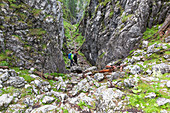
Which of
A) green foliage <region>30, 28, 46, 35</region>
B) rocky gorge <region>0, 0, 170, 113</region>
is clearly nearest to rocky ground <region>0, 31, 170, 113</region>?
rocky gorge <region>0, 0, 170, 113</region>

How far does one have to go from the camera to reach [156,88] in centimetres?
394

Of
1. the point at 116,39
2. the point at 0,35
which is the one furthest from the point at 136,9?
the point at 0,35

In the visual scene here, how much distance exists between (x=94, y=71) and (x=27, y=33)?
928 cm

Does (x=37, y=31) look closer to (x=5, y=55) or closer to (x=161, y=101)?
(x=5, y=55)

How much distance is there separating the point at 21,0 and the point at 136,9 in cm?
1664

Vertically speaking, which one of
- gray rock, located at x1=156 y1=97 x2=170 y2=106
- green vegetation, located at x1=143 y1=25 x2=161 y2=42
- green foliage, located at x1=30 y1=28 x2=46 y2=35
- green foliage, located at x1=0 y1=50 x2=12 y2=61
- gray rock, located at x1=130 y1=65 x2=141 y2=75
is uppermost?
green foliage, located at x1=30 y1=28 x2=46 y2=35

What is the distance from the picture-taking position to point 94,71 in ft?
35.8

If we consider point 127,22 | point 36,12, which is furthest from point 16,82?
point 127,22

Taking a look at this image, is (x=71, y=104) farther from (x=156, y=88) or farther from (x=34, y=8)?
(x=34, y=8)

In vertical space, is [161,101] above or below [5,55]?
below

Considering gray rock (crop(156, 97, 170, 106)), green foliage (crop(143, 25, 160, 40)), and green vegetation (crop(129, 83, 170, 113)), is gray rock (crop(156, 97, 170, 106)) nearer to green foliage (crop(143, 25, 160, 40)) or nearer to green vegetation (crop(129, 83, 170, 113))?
green vegetation (crop(129, 83, 170, 113))

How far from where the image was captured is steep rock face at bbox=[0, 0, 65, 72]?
8.30 m

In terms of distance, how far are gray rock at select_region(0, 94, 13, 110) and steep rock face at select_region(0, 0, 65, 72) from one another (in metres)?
3.92

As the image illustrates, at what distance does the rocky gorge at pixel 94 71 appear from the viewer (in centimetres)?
443
